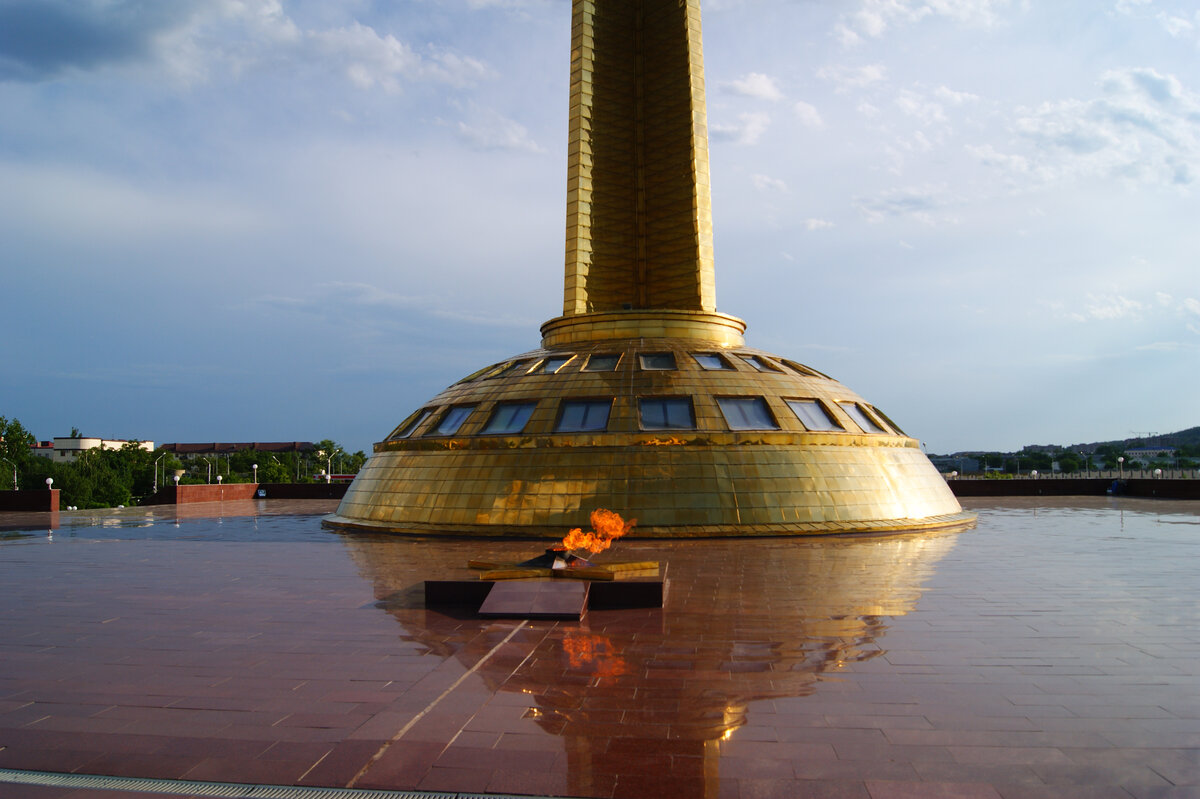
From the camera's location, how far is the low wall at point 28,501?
1615 inches

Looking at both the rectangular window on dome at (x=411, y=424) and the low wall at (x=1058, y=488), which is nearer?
the rectangular window on dome at (x=411, y=424)

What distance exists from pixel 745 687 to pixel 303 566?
12.6 m

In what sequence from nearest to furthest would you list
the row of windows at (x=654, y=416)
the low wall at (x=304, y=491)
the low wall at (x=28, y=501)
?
the row of windows at (x=654, y=416) → the low wall at (x=28, y=501) → the low wall at (x=304, y=491)

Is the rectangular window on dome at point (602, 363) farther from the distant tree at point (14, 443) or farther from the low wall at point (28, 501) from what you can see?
the distant tree at point (14, 443)

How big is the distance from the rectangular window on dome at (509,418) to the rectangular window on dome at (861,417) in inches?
446

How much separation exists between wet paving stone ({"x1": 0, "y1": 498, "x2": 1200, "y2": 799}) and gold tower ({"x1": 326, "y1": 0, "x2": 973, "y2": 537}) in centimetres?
682

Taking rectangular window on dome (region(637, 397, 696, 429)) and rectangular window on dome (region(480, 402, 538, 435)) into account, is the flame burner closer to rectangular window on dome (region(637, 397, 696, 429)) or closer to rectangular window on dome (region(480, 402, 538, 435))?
rectangular window on dome (region(637, 397, 696, 429))

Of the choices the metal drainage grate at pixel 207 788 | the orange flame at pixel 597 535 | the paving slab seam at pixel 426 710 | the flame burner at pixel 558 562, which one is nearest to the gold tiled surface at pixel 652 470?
the orange flame at pixel 597 535

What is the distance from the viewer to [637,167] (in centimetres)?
3628

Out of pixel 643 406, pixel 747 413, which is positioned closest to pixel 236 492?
pixel 643 406

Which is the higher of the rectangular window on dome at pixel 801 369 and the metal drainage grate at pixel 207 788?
the rectangular window on dome at pixel 801 369

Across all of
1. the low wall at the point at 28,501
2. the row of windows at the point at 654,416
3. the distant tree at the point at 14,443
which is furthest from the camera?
the distant tree at the point at 14,443

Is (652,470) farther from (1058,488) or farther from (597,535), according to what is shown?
(1058,488)

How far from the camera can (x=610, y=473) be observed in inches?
940
